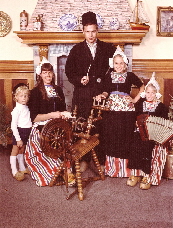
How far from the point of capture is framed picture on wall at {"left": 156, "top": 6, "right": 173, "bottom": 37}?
17.0ft

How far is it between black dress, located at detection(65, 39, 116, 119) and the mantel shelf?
3.13ft

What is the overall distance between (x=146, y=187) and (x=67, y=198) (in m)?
0.93

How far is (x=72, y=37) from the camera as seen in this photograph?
490cm

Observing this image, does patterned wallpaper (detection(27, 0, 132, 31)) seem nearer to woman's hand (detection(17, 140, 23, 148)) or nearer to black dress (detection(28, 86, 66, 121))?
black dress (detection(28, 86, 66, 121))

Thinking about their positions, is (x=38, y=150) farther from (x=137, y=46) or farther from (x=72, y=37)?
(x=137, y=46)

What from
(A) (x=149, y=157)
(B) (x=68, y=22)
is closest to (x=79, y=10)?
(B) (x=68, y=22)

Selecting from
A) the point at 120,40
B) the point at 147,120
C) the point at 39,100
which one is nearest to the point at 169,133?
the point at 147,120

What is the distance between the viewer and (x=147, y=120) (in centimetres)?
346

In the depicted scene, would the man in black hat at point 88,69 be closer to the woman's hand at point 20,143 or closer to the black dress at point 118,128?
the black dress at point 118,128

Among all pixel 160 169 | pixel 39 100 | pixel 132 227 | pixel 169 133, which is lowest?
pixel 132 227

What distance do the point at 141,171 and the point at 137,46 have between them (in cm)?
254

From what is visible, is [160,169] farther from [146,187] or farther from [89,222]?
[89,222]

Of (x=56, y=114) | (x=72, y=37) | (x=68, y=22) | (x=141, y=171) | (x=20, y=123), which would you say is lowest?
(x=141, y=171)

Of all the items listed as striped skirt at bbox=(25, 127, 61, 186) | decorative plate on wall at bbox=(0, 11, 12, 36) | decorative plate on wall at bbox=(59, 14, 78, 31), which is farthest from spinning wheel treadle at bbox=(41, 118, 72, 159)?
decorative plate on wall at bbox=(0, 11, 12, 36)
